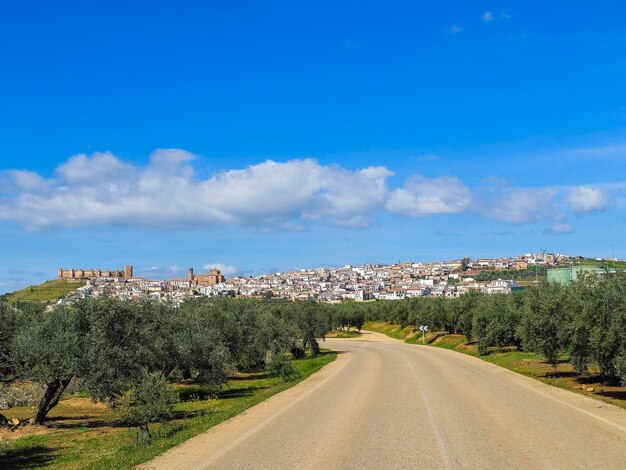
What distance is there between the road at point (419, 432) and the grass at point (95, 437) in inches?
39.4

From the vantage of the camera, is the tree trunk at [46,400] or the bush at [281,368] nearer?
the tree trunk at [46,400]

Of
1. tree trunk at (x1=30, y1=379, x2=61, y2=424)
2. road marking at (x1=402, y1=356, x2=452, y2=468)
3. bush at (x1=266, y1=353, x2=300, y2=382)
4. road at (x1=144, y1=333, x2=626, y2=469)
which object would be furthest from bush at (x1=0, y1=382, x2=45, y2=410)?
road marking at (x1=402, y1=356, x2=452, y2=468)

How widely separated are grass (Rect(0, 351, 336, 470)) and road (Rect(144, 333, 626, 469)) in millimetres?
1000

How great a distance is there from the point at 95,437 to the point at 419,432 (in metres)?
12.8

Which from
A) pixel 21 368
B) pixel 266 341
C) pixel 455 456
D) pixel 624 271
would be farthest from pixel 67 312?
pixel 266 341

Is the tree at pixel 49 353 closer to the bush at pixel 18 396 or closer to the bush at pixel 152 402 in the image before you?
the bush at pixel 152 402

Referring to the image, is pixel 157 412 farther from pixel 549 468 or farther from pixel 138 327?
pixel 549 468

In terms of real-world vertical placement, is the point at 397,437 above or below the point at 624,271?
below

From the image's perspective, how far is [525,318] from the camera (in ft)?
115

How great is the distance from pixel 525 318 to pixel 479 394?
979 centimetres

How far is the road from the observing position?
13.8 metres

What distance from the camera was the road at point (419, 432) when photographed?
→ 13789 millimetres

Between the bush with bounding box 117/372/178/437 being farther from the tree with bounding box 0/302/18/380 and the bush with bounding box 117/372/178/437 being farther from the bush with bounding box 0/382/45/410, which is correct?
the bush with bounding box 0/382/45/410

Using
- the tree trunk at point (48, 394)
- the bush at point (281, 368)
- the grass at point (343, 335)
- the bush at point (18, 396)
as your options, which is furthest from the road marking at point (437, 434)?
the grass at point (343, 335)
